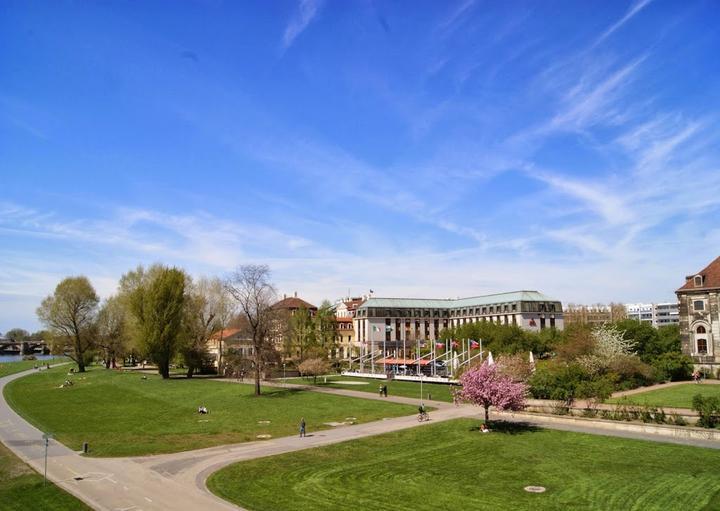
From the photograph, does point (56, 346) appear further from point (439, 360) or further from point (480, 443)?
point (480, 443)

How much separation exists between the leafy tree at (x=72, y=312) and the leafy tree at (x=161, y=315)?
22317 millimetres

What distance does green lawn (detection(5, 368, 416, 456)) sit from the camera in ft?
118

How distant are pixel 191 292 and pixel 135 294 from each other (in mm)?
9778

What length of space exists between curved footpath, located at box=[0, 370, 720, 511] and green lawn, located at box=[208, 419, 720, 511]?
4.65 feet

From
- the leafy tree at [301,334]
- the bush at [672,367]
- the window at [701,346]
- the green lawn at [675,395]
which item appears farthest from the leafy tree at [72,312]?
the window at [701,346]

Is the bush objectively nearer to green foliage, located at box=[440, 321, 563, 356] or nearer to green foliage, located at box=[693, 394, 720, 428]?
green foliage, located at box=[440, 321, 563, 356]

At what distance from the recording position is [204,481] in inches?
1011

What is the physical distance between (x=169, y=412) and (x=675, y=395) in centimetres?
4640

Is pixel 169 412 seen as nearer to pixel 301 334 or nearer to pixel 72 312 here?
pixel 301 334

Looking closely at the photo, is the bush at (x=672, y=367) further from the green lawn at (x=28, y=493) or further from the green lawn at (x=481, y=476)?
the green lawn at (x=28, y=493)

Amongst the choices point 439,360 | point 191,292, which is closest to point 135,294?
point 191,292

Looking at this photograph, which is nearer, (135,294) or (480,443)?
(480,443)

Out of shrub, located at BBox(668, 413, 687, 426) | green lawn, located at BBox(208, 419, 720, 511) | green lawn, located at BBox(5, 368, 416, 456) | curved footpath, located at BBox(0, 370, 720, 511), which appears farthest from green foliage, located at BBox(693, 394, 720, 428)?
green lawn, located at BBox(5, 368, 416, 456)

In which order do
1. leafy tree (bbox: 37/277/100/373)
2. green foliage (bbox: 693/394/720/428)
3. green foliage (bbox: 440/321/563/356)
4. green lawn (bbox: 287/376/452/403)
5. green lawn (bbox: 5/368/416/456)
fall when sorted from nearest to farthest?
green foliage (bbox: 693/394/720/428) → green lawn (bbox: 5/368/416/456) → green lawn (bbox: 287/376/452/403) → green foliage (bbox: 440/321/563/356) → leafy tree (bbox: 37/277/100/373)
